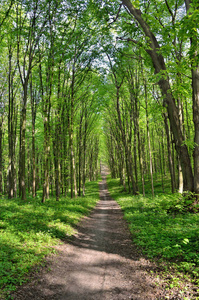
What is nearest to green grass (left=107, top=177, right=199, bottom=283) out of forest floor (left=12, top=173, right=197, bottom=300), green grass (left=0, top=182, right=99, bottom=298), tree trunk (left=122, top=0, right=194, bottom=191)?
forest floor (left=12, top=173, right=197, bottom=300)

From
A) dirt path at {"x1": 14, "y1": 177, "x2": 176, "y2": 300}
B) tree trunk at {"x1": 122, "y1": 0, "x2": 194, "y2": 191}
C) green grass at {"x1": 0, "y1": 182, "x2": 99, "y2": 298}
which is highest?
tree trunk at {"x1": 122, "y1": 0, "x2": 194, "y2": 191}

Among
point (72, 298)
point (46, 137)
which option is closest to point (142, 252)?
point (72, 298)

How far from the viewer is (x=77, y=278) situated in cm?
482

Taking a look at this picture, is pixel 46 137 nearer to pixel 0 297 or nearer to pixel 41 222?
pixel 41 222

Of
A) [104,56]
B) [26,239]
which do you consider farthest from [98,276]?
[104,56]

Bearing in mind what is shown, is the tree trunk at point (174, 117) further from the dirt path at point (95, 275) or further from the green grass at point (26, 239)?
the green grass at point (26, 239)

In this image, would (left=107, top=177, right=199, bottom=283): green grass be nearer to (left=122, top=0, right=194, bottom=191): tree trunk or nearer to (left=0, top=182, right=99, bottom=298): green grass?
(left=122, top=0, right=194, bottom=191): tree trunk

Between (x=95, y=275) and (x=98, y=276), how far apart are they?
0.36ft

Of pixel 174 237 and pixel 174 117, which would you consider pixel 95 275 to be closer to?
pixel 174 237

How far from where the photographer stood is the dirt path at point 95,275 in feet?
13.2

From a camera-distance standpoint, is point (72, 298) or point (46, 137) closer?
point (72, 298)

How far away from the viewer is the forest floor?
3993 millimetres

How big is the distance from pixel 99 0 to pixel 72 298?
1230 cm

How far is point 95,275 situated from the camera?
4.98 meters
